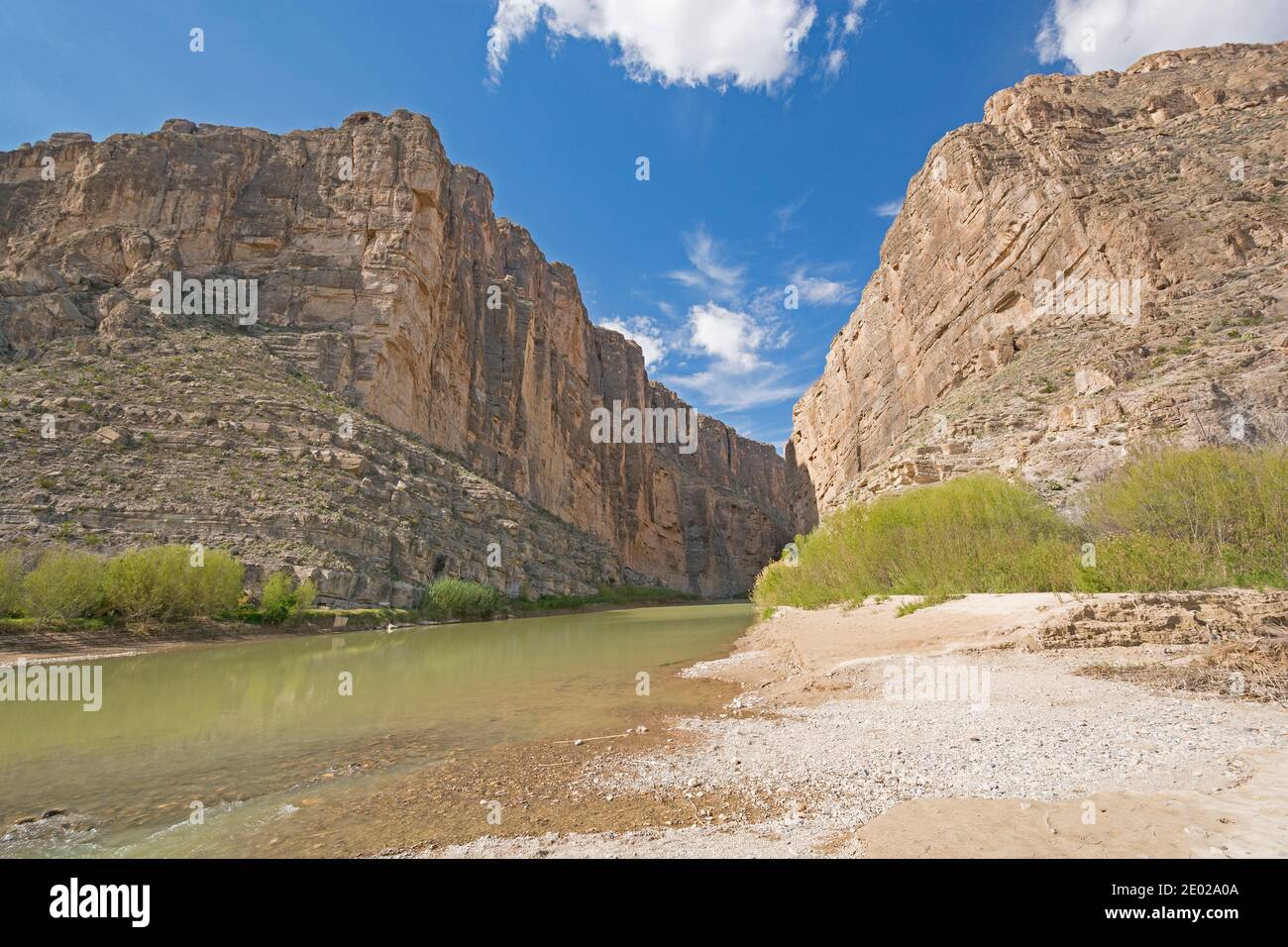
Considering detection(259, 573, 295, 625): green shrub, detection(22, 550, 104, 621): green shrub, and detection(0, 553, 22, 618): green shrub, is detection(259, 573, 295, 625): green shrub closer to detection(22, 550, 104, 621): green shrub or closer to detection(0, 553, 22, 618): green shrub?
detection(22, 550, 104, 621): green shrub

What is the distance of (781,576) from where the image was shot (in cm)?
2541

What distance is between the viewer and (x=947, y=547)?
643 inches

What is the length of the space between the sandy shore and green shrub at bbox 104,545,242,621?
71.6ft

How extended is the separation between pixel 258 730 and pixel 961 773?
8960 mm

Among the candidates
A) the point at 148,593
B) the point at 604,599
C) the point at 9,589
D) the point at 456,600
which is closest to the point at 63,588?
the point at 9,589

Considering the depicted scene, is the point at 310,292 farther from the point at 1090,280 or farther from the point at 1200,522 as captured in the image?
the point at 1200,522

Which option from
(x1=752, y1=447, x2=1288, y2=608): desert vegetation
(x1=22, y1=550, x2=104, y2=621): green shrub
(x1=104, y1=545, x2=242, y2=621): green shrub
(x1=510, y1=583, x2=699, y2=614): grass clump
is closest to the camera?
(x1=752, y1=447, x2=1288, y2=608): desert vegetation

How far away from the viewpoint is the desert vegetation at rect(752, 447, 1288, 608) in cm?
1141

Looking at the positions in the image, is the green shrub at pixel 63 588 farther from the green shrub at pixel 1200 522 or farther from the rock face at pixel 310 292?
the green shrub at pixel 1200 522

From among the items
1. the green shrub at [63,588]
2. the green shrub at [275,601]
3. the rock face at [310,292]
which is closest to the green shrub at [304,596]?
the green shrub at [275,601]

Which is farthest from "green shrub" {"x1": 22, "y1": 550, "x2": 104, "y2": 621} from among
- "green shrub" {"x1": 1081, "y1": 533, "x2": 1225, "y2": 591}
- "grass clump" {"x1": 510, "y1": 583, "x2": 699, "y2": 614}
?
"green shrub" {"x1": 1081, "y1": 533, "x2": 1225, "y2": 591}

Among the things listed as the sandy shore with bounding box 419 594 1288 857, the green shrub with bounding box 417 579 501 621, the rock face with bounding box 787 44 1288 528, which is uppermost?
the rock face with bounding box 787 44 1288 528

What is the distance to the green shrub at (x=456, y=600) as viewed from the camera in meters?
32.0

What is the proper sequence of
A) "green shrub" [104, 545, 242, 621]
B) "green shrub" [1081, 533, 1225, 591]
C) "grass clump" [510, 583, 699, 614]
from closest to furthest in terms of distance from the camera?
"green shrub" [1081, 533, 1225, 591], "green shrub" [104, 545, 242, 621], "grass clump" [510, 583, 699, 614]
